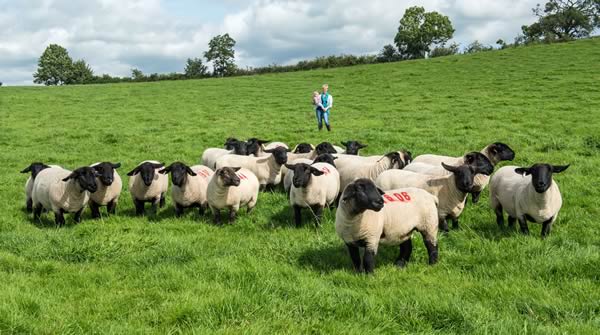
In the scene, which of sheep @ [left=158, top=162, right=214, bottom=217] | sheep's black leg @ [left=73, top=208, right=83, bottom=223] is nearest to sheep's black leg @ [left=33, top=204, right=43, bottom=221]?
sheep's black leg @ [left=73, top=208, right=83, bottom=223]

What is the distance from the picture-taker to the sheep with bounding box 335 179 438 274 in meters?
5.70

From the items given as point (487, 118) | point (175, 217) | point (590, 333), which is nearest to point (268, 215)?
point (175, 217)

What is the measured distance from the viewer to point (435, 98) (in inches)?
1003

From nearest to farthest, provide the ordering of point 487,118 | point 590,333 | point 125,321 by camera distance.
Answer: point 590,333 → point 125,321 → point 487,118

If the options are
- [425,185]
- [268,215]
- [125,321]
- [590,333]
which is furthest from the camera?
[268,215]

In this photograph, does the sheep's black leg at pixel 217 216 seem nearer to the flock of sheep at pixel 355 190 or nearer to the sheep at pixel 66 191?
the flock of sheep at pixel 355 190

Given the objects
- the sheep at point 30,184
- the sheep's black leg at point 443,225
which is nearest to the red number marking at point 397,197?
the sheep's black leg at point 443,225

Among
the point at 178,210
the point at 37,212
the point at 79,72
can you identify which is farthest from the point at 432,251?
the point at 79,72

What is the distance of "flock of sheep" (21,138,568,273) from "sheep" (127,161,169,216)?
0.06 feet

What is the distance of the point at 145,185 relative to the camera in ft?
31.4

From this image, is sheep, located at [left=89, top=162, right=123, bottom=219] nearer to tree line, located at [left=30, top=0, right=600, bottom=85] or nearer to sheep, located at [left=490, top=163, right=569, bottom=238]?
sheep, located at [left=490, top=163, right=569, bottom=238]

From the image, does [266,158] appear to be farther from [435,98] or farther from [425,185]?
[435,98]

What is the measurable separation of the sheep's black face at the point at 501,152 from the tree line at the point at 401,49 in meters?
43.9

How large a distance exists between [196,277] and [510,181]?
532cm
